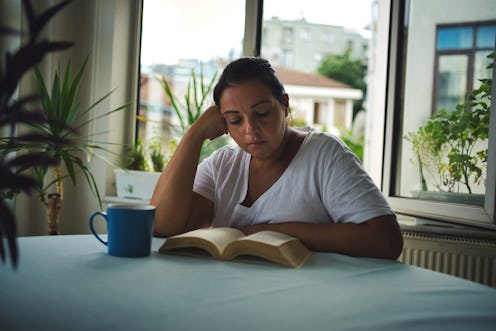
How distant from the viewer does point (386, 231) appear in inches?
50.6

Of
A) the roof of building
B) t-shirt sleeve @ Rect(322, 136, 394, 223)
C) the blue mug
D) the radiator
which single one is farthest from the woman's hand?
the roof of building

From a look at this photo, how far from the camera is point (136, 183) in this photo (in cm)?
283

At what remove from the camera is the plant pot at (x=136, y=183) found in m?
2.81

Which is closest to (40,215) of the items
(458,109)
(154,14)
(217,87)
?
(154,14)

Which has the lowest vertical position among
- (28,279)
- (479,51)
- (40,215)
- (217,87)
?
(40,215)

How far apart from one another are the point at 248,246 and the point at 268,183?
52 cm

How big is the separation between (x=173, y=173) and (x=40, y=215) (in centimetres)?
147

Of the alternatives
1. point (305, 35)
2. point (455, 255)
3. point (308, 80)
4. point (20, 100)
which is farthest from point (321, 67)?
point (20, 100)

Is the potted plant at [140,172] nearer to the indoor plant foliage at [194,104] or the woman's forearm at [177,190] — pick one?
the indoor plant foliage at [194,104]

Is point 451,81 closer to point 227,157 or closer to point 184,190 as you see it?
point 227,157

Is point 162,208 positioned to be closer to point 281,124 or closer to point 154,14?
point 281,124

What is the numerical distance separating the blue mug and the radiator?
4.72 feet

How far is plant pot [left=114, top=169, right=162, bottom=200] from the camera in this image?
2.81m

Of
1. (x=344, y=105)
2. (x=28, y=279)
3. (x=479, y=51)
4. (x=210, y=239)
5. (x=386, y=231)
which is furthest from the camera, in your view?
(x=344, y=105)
